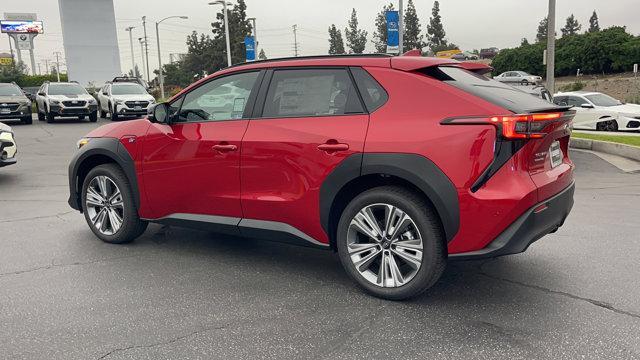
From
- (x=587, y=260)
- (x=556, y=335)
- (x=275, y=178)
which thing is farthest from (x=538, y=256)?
(x=275, y=178)

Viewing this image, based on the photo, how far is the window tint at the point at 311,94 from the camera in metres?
3.95

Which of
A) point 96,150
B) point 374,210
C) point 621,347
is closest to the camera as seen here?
point 621,347

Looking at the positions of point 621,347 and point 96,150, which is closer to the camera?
point 621,347

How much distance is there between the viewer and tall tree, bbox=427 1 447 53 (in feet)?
352

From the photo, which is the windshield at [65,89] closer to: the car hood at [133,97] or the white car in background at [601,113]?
the car hood at [133,97]

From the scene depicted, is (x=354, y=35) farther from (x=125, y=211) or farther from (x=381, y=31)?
(x=125, y=211)

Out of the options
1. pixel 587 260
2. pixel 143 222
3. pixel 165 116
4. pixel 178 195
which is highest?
pixel 165 116

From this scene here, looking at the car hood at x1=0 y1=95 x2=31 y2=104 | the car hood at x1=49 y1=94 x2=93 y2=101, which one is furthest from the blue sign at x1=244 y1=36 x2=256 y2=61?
the car hood at x1=0 y1=95 x2=31 y2=104

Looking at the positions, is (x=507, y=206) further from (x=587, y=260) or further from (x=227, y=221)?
(x=227, y=221)

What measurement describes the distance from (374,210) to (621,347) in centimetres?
168

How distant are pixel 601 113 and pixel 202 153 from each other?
15587 millimetres

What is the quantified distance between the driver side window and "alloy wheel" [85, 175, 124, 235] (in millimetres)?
1157

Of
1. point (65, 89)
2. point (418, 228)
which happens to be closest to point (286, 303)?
point (418, 228)

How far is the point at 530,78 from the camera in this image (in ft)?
144
